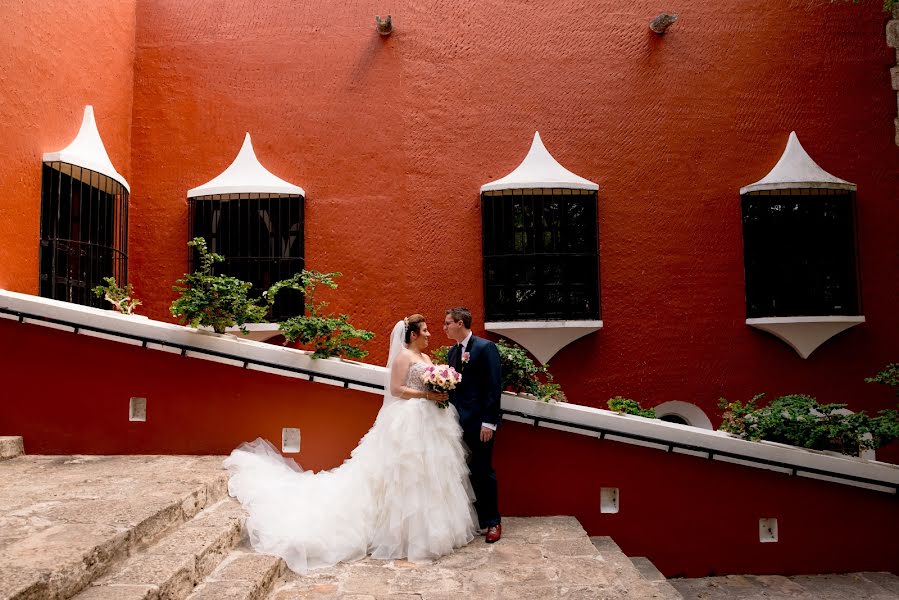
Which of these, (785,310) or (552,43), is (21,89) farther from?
(785,310)

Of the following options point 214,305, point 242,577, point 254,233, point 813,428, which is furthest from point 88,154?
point 813,428

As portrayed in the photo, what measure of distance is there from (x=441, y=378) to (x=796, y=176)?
5.55 metres

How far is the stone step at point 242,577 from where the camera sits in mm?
3258

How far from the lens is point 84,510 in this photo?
3.59m

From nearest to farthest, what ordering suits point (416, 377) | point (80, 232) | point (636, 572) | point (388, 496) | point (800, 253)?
point (636, 572) < point (388, 496) < point (416, 377) < point (80, 232) < point (800, 253)

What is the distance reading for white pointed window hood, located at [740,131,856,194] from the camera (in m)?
7.52

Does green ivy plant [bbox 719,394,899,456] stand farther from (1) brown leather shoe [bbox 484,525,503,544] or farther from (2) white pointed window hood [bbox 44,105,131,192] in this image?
(2) white pointed window hood [bbox 44,105,131,192]

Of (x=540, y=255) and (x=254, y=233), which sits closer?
(x=540, y=255)

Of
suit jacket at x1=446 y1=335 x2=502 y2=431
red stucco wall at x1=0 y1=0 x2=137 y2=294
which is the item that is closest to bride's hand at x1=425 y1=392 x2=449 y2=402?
suit jacket at x1=446 y1=335 x2=502 y2=431

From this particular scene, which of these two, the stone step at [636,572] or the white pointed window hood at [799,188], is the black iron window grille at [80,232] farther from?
the white pointed window hood at [799,188]

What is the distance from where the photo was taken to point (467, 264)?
761 centimetres

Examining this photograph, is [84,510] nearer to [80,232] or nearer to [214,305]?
[214,305]

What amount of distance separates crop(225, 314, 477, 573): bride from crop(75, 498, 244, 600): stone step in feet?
0.62

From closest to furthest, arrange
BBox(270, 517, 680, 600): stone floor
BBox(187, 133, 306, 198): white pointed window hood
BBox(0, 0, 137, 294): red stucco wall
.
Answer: BBox(270, 517, 680, 600): stone floor → BBox(0, 0, 137, 294): red stucco wall → BBox(187, 133, 306, 198): white pointed window hood
